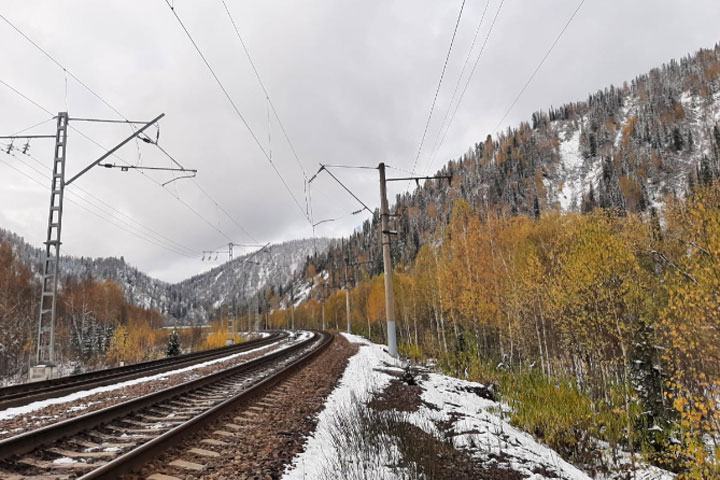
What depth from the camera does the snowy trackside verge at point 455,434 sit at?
5.73 metres

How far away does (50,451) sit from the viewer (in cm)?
556

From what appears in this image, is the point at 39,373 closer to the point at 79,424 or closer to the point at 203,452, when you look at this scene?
the point at 79,424

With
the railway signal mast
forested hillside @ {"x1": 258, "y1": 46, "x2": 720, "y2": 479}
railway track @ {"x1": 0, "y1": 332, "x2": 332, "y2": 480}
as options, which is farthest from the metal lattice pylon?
forested hillside @ {"x1": 258, "y1": 46, "x2": 720, "y2": 479}

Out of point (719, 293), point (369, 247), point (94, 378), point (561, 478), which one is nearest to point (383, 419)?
point (561, 478)

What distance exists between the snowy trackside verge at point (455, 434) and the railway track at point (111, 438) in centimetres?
203

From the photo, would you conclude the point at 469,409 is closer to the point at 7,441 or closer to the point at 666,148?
the point at 7,441

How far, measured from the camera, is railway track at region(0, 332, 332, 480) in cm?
488

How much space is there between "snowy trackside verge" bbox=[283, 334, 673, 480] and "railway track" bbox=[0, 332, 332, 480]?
Answer: 2028 mm

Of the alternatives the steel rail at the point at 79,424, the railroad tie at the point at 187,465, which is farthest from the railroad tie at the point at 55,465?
the railroad tie at the point at 187,465

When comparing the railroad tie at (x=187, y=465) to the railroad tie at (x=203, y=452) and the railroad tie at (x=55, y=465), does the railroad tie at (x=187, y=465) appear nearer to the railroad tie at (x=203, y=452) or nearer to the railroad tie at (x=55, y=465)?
the railroad tie at (x=203, y=452)

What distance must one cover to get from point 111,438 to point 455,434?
6.11m

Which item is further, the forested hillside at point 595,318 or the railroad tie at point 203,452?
the forested hillside at point 595,318

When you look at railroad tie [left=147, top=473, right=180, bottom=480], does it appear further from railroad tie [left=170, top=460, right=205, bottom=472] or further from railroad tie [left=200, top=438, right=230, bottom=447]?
railroad tie [left=200, top=438, right=230, bottom=447]

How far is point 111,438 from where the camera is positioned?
20.8 feet
